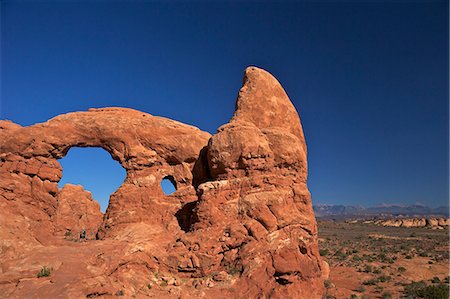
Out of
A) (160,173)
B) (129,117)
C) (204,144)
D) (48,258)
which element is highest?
(129,117)

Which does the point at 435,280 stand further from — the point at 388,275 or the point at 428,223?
the point at 428,223

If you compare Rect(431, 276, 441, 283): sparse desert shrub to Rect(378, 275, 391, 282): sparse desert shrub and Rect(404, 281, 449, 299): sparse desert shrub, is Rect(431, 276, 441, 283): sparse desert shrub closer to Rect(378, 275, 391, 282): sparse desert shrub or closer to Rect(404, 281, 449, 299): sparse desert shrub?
Rect(378, 275, 391, 282): sparse desert shrub

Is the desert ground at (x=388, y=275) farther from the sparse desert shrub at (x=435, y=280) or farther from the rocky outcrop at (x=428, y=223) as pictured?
the rocky outcrop at (x=428, y=223)

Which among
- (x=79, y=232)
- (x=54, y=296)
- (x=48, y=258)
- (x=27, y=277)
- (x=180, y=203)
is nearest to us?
(x=54, y=296)

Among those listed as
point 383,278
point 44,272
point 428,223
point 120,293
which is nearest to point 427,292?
point 383,278

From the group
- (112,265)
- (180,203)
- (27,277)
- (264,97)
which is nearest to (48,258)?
(27,277)

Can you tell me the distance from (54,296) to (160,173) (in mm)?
7553

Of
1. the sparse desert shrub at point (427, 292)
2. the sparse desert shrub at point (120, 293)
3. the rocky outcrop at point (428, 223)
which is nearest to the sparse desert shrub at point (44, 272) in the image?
the sparse desert shrub at point (120, 293)

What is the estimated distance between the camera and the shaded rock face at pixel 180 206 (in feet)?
41.1

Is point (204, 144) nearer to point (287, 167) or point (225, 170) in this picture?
point (225, 170)

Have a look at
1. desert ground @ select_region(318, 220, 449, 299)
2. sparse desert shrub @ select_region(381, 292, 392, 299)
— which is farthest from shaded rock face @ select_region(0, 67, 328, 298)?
sparse desert shrub @ select_region(381, 292, 392, 299)

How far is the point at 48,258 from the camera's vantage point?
480 inches

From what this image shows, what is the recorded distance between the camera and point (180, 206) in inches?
647

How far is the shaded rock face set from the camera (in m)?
12.5
